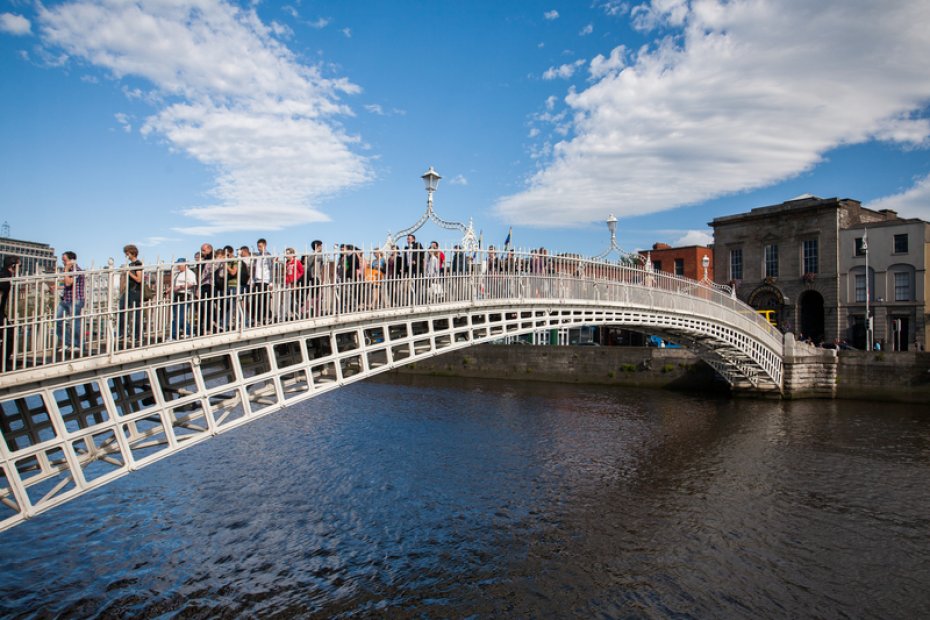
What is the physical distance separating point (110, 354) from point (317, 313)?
10.8ft

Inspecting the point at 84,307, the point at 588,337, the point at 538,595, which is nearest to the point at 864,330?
the point at 588,337

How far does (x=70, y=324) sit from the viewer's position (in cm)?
730

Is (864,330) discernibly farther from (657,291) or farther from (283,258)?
(283,258)

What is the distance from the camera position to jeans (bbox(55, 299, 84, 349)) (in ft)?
23.3

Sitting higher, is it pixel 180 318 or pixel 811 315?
pixel 180 318

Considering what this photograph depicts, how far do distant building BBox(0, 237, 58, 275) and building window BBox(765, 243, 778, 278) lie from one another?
3888cm

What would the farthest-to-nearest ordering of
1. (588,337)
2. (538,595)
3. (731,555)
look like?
1. (588,337)
2. (731,555)
3. (538,595)

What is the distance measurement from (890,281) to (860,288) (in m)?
1.60

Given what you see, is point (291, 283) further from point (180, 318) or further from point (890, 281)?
point (890, 281)

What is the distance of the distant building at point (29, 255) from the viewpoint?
736 centimetres

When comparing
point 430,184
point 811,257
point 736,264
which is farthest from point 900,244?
point 430,184

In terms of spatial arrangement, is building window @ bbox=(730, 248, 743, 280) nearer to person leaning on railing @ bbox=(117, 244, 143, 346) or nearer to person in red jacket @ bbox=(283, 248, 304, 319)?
person in red jacket @ bbox=(283, 248, 304, 319)

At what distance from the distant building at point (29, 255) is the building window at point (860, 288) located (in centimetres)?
3807

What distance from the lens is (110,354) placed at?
735cm
